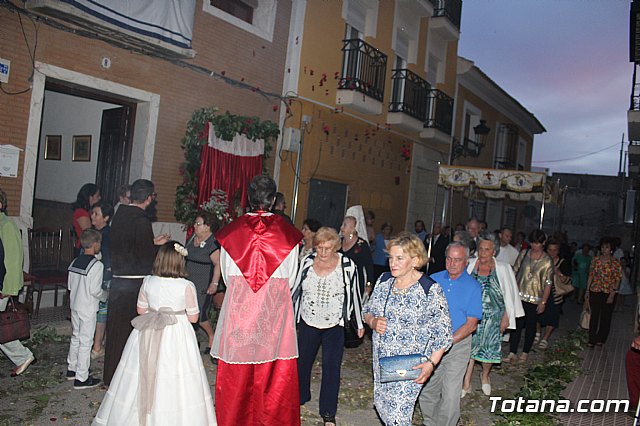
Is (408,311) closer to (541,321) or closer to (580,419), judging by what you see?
(580,419)

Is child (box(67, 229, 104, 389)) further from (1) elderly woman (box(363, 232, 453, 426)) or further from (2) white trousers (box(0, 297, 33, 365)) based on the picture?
(1) elderly woman (box(363, 232, 453, 426))

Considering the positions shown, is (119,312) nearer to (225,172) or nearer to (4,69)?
(4,69)

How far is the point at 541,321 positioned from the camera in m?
9.36

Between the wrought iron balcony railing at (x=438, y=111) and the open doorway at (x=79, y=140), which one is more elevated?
the wrought iron balcony railing at (x=438, y=111)

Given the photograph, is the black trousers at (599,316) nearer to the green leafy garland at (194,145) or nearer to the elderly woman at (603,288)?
the elderly woman at (603,288)

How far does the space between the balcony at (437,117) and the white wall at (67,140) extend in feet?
31.0

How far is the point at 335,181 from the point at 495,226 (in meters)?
13.0

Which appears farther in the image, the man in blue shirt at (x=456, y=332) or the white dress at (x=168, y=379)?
the man in blue shirt at (x=456, y=332)

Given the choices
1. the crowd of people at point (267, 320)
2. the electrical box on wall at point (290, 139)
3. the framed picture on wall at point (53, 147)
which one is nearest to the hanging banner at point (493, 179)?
the electrical box on wall at point (290, 139)

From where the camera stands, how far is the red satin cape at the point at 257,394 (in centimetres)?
444

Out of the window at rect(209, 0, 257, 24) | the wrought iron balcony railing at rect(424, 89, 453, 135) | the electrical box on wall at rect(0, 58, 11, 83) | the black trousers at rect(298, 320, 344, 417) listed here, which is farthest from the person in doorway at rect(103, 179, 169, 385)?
the wrought iron balcony railing at rect(424, 89, 453, 135)

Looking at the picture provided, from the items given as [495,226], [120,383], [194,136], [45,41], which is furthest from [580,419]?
[495,226]

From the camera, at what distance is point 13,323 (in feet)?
17.6

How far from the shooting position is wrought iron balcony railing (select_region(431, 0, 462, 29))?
1769 cm
